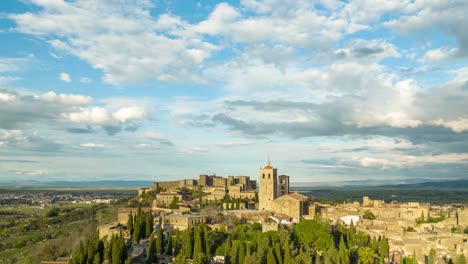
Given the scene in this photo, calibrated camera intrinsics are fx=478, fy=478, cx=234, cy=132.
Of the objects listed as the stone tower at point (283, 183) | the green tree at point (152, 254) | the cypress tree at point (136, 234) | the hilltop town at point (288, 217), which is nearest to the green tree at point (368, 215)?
the hilltop town at point (288, 217)

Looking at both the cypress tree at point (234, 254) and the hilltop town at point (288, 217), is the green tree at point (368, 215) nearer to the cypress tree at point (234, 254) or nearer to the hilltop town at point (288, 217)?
the hilltop town at point (288, 217)

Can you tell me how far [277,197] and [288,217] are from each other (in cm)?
828

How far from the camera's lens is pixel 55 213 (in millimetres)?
106625


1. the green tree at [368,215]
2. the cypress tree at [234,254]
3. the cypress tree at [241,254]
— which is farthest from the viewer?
the green tree at [368,215]

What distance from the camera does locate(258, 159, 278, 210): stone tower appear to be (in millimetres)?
65375

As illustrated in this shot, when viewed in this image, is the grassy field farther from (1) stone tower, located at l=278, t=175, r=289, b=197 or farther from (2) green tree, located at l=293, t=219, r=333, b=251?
(2) green tree, located at l=293, t=219, r=333, b=251

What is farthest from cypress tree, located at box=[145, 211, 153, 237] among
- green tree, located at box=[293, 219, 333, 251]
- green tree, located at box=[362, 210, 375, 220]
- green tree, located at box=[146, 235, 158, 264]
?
green tree, located at box=[362, 210, 375, 220]

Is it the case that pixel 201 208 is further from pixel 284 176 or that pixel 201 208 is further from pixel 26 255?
pixel 26 255

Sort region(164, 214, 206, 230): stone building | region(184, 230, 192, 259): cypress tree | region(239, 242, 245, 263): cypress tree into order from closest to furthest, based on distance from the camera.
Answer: region(239, 242, 245, 263): cypress tree
region(184, 230, 192, 259): cypress tree
region(164, 214, 206, 230): stone building

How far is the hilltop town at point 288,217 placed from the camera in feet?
153

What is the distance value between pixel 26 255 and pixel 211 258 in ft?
119

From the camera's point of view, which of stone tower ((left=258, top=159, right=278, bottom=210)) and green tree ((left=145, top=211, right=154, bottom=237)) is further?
stone tower ((left=258, top=159, right=278, bottom=210))

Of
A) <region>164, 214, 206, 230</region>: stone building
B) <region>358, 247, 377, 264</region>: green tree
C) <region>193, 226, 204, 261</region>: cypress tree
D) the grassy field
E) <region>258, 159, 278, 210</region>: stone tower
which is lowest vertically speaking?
the grassy field

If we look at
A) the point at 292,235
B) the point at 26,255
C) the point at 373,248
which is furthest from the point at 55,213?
the point at 373,248
